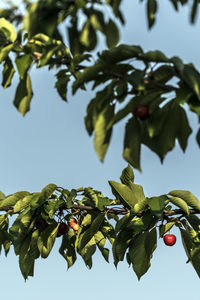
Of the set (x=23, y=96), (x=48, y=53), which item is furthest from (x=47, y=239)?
(x=48, y=53)

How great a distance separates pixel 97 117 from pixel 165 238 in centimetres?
307

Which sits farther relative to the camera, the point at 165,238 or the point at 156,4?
the point at 165,238

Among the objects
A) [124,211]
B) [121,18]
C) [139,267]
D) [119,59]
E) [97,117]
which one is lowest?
[139,267]

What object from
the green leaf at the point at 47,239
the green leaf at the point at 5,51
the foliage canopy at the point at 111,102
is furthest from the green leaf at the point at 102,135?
the green leaf at the point at 47,239

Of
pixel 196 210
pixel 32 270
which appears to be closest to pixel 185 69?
pixel 196 210

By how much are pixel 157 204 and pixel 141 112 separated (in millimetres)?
2025

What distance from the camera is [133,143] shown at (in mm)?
3463

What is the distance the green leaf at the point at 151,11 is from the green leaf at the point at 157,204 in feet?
7.11

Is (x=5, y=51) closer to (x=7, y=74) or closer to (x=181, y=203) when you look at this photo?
(x=7, y=74)

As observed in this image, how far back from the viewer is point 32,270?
20.2 ft

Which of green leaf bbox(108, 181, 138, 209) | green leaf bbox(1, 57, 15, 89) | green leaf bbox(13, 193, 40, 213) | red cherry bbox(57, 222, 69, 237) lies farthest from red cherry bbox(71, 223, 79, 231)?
green leaf bbox(1, 57, 15, 89)

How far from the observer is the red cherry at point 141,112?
342 centimetres

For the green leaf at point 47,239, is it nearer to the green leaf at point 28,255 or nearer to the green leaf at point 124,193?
the green leaf at point 28,255

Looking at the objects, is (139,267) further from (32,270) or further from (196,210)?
(32,270)
